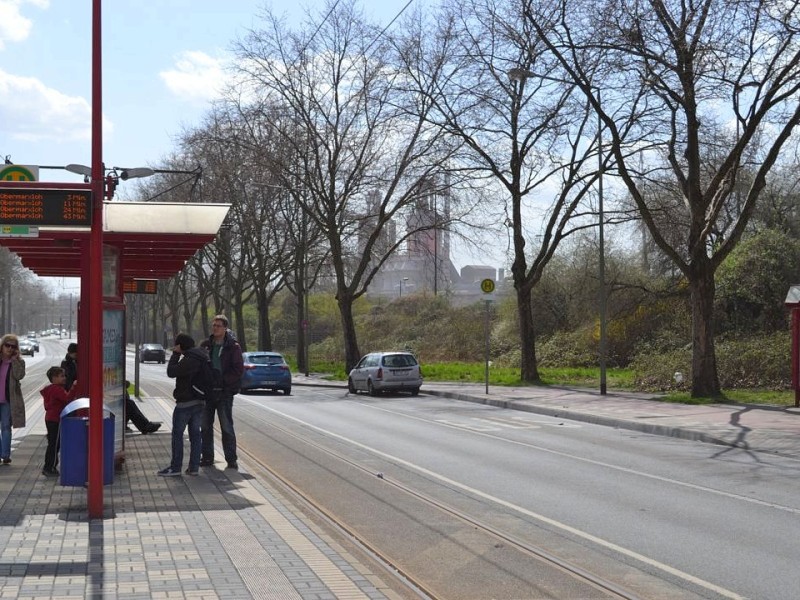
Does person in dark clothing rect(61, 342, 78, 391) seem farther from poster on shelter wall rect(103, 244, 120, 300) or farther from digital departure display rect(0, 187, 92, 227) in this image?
digital departure display rect(0, 187, 92, 227)

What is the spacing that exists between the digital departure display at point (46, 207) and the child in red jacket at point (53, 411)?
3.95m

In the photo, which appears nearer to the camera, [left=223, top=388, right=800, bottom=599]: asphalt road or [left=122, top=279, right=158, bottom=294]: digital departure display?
[left=223, top=388, right=800, bottom=599]: asphalt road

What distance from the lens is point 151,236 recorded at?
12.4m

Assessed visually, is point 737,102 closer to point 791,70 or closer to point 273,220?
point 791,70

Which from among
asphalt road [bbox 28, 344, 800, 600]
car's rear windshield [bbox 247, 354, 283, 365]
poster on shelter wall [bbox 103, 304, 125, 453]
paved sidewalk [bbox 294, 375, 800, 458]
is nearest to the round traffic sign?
poster on shelter wall [bbox 103, 304, 125, 453]

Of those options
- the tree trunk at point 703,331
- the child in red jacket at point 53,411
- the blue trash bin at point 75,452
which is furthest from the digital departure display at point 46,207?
the tree trunk at point 703,331

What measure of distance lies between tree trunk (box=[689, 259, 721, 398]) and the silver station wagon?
10.1m

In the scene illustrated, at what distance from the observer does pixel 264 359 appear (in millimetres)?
35719

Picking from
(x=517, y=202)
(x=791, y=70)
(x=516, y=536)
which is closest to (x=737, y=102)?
(x=791, y=70)

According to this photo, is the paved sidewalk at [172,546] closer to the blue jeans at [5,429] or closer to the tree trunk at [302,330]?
the blue jeans at [5,429]

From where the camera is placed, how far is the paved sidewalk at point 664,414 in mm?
17578

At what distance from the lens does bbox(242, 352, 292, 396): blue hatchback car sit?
34875 millimetres

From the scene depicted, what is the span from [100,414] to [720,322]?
3136cm

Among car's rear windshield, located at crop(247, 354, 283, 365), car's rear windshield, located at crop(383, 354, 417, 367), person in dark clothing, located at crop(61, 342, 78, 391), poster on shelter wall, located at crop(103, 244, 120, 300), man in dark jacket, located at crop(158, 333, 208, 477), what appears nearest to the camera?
man in dark jacket, located at crop(158, 333, 208, 477)
